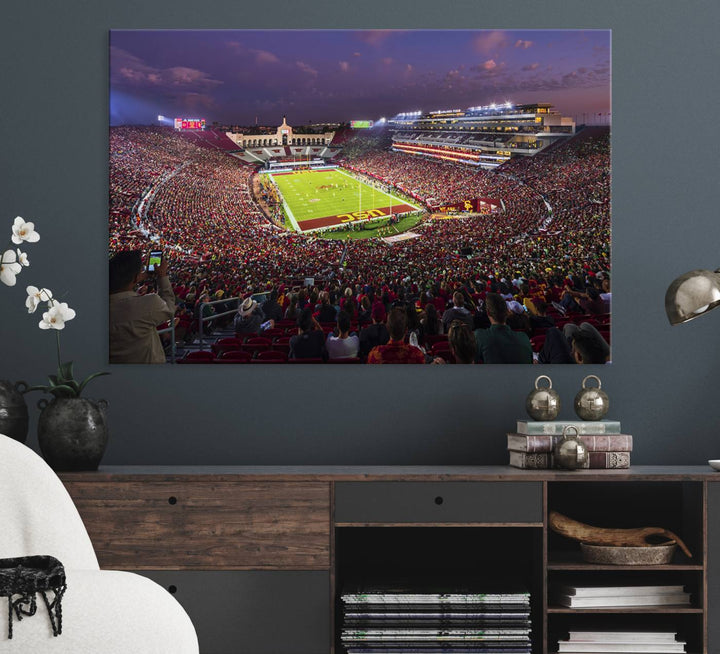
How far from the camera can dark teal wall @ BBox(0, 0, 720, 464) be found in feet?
10.3

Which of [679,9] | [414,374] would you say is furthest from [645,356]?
[679,9]

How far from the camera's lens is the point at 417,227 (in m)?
3.14

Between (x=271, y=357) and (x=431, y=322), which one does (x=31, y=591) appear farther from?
(x=431, y=322)

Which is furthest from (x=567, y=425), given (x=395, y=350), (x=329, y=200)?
(x=329, y=200)

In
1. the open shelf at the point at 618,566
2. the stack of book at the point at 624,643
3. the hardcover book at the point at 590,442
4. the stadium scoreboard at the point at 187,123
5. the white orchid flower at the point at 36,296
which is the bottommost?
the stack of book at the point at 624,643

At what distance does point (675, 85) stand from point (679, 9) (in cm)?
28

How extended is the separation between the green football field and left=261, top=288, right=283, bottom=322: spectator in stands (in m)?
0.27

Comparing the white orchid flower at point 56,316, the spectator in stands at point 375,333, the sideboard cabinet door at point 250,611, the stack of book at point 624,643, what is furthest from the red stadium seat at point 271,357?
the stack of book at point 624,643

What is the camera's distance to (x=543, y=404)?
2895 millimetres

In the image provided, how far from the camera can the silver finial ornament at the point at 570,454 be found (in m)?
2.73

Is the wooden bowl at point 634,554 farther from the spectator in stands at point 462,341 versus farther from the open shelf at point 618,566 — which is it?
the spectator in stands at point 462,341

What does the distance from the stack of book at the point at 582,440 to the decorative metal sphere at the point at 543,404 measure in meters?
0.05

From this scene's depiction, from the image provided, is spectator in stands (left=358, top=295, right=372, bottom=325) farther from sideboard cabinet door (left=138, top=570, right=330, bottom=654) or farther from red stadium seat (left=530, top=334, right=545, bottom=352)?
sideboard cabinet door (left=138, top=570, right=330, bottom=654)

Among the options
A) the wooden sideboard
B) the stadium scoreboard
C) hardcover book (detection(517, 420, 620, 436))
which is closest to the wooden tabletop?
the wooden sideboard
